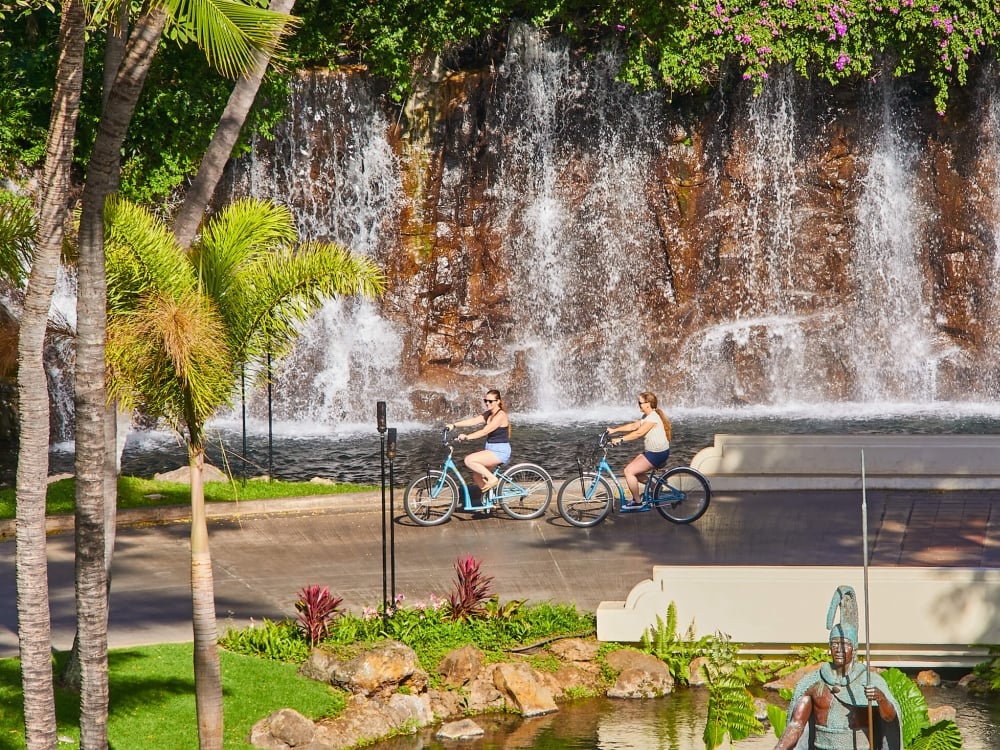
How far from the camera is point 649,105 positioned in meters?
32.3

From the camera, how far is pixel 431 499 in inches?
706

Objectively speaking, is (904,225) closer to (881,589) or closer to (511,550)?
(511,550)

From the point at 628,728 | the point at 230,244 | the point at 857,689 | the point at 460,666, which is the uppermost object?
the point at 230,244

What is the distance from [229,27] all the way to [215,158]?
4179mm

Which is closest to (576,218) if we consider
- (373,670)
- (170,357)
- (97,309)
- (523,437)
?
(523,437)

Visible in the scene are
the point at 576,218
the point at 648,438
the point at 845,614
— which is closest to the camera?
the point at 845,614

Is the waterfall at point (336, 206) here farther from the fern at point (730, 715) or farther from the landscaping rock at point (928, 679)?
the fern at point (730, 715)

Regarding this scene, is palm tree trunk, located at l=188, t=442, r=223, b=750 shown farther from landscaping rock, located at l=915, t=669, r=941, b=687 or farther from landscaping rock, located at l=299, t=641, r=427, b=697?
landscaping rock, located at l=915, t=669, r=941, b=687

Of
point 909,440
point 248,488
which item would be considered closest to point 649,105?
point 909,440

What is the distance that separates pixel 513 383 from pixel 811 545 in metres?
15.9

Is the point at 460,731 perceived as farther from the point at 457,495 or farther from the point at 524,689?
the point at 457,495

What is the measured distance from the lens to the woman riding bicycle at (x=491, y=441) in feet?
57.7

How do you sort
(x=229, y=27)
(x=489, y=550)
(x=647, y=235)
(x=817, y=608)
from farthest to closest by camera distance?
1. (x=647, y=235)
2. (x=489, y=550)
3. (x=817, y=608)
4. (x=229, y=27)

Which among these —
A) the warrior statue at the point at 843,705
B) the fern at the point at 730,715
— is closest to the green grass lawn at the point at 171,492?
the fern at the point at 730,715
